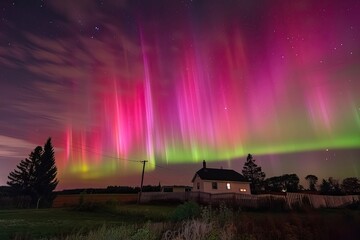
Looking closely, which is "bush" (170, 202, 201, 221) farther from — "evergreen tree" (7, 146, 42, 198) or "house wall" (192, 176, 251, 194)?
"evergreen tree" (7, 146, 42, 198)

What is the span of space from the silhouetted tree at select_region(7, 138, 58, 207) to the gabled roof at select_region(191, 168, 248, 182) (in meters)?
31.2

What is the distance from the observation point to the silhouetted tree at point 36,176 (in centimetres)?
5653

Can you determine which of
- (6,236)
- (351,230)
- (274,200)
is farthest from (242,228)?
(274,200)

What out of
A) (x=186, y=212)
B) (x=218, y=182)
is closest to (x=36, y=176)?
(x=218, y=182)

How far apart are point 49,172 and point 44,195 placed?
5208 mm

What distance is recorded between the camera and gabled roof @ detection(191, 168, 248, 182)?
4784cm

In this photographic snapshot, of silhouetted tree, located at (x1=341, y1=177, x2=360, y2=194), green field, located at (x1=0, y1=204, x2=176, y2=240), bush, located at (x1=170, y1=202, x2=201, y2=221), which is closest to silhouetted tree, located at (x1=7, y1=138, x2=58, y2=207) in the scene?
green field, located at (x1=0, y1=204, x2=176, y2=240)

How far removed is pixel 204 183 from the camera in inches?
1836

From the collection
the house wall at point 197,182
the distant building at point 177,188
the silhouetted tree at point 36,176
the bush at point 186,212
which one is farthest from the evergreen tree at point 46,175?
the bush at point 186,212

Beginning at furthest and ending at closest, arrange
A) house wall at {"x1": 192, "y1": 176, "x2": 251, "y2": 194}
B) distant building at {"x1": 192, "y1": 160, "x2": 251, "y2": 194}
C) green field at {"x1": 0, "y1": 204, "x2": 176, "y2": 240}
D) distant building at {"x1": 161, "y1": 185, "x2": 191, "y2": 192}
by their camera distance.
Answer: distant building at {"x1": 161, "y1": 185, "x2": 191, "y2": 192}
distant building at {"x1": 192, "y1": 160, "x2": 251, "y2": 194}
house wall at {"x1": 192, "y1": 176, "x2": 251, "y2": 194}
green field at {"x1": 0, "y1": 204, "x2": 176, "y2": 240}

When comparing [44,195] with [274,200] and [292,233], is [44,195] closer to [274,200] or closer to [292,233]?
[274,200]

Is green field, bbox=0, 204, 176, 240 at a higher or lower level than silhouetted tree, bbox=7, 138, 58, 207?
lower

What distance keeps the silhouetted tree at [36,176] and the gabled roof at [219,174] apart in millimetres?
31207

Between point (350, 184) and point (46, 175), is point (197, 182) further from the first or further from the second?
point (350, 184)
